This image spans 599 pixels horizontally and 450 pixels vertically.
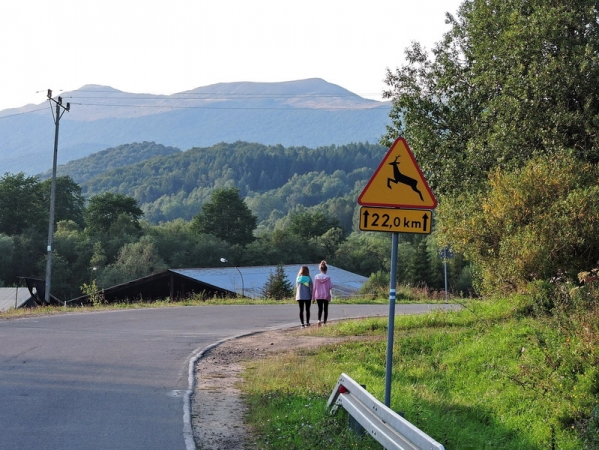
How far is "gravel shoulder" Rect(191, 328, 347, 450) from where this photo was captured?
815 cm

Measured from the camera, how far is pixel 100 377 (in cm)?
→ 1134

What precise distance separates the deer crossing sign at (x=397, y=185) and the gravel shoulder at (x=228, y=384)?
285 centimetres

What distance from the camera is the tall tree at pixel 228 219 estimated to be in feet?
338

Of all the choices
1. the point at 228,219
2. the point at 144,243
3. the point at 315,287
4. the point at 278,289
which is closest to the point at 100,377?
the point at 315,287

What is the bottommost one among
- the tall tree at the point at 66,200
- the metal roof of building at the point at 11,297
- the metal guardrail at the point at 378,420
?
the metal roof of building at the point at 11,297

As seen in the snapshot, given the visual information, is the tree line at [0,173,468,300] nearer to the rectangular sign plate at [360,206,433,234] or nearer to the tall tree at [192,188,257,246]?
the tall tree at [192,188,257,246]

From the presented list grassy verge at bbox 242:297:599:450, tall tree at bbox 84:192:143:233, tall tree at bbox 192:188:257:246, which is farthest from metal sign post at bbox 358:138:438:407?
tall tree at bbox 192:188:257:246

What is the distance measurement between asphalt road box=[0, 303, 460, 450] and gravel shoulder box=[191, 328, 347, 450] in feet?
0.76

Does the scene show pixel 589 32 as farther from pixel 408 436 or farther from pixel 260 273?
pixel 260 273

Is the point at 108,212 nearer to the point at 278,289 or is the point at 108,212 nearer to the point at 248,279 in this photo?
the point at 248,279

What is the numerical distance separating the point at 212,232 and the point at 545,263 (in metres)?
91.2

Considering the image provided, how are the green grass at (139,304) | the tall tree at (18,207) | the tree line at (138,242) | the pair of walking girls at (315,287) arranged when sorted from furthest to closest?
the tall tree at (18,207) → the tree line at (138,242) → the green grass at (139,304) → the pair of walking girls at (315,287)

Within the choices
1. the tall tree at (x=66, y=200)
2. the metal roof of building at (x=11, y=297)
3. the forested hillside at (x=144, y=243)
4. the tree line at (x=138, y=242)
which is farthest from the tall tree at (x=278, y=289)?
the tall tree at (x=66, y=200)

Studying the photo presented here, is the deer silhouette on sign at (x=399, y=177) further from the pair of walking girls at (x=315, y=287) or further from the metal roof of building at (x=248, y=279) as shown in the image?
the metal roof of building at (x=248, y=279)
